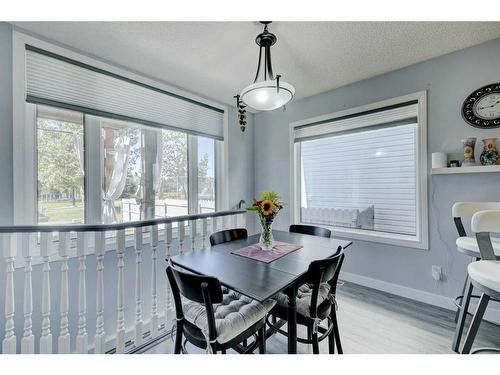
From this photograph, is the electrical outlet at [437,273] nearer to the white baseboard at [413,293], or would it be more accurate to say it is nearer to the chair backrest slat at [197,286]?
the white baseboard at [413,293]

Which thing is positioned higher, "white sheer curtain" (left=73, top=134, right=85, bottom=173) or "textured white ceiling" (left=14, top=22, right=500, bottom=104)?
"textured white ceiling" (left=14, top=22, right=500, bottom=104)

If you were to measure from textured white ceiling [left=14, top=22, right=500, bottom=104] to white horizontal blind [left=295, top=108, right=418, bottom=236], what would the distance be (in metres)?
0.68

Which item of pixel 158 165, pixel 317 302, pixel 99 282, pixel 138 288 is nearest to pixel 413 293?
pixel 317 302

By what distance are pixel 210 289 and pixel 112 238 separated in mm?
1696

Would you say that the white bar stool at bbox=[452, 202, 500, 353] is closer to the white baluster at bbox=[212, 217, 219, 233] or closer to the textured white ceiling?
the textured white ceiling

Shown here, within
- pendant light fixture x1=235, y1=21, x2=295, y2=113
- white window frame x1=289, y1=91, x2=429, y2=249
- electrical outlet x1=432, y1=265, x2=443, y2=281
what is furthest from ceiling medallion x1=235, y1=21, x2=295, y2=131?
electrical outlet x1=432, y1=265, x2=443, y2=281

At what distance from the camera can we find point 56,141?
2.04 metres

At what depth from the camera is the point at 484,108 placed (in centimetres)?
203

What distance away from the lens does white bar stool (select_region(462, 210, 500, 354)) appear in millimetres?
1057

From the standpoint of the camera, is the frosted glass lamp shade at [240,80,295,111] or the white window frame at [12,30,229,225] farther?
the white window frame at [12,30,229,225]

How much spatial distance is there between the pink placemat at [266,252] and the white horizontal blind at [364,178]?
1542 millimetres

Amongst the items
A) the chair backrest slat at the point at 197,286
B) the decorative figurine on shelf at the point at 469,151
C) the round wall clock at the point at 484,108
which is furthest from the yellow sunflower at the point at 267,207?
the round wall clock at the point at 484,108

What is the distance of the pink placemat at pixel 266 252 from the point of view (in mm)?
1532
